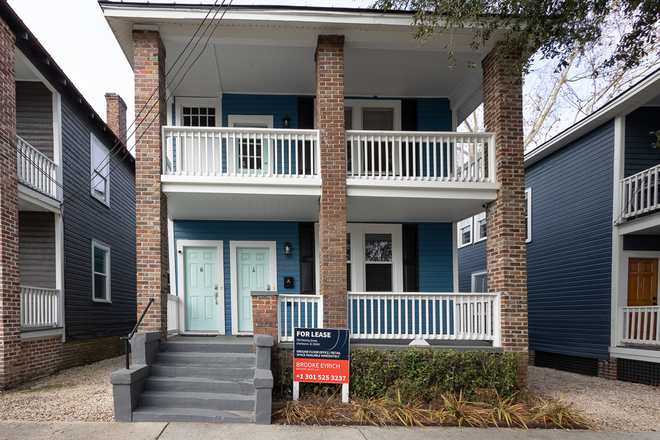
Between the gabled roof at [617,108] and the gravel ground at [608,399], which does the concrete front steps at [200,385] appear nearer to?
the gravel ground at [608,399]

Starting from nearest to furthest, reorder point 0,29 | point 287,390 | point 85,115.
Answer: point 287,390 < point 0,29 < point 85,115

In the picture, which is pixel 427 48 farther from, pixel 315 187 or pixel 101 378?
pixel 101 378

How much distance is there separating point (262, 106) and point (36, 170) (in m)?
4.82

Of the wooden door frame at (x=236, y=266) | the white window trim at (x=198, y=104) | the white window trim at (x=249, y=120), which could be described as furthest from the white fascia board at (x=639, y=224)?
the white window trim at (x=198, y=104)

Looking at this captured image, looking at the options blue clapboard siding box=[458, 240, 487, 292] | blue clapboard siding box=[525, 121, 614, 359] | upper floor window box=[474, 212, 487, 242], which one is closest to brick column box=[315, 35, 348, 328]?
blue clapboard siding box=[525, 121, 614, 359]

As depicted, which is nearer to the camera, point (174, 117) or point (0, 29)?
point (0, 29)

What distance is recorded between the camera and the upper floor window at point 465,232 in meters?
15.7

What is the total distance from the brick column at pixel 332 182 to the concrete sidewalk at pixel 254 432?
2067 mm

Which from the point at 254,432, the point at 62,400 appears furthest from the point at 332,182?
the point at 62,400

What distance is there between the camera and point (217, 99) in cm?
968

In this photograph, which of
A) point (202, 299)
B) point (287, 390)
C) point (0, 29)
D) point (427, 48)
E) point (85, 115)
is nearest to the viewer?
point (287, 390)

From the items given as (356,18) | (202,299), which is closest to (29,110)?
(202,299)

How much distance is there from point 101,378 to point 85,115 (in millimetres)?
6722

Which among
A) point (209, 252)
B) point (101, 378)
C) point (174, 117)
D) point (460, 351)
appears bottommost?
point (101, 378)
